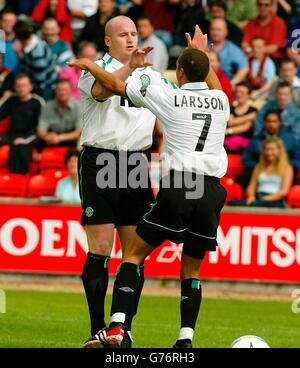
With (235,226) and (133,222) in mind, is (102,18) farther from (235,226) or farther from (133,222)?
(133,222)

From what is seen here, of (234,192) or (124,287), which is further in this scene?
(234,192)

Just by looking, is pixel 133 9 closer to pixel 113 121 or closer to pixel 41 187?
pixel 41 187

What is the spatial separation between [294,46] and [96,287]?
9103 mm

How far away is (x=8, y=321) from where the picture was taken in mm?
11430

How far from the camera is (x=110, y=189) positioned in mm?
9750

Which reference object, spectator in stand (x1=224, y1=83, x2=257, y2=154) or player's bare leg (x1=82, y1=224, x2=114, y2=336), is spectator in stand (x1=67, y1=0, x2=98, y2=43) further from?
player's bare leg (x1=82, y1=224, x2=114, y2=336)

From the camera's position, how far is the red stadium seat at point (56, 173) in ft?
52.4

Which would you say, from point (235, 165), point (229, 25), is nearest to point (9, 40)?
point (229, 25)

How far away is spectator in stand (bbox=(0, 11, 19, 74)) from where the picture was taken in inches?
714

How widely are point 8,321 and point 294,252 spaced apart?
4.49 meters

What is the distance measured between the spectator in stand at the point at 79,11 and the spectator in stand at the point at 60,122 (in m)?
2.72

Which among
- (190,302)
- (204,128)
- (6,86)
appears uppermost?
(6,86)

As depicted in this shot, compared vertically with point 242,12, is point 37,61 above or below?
below
